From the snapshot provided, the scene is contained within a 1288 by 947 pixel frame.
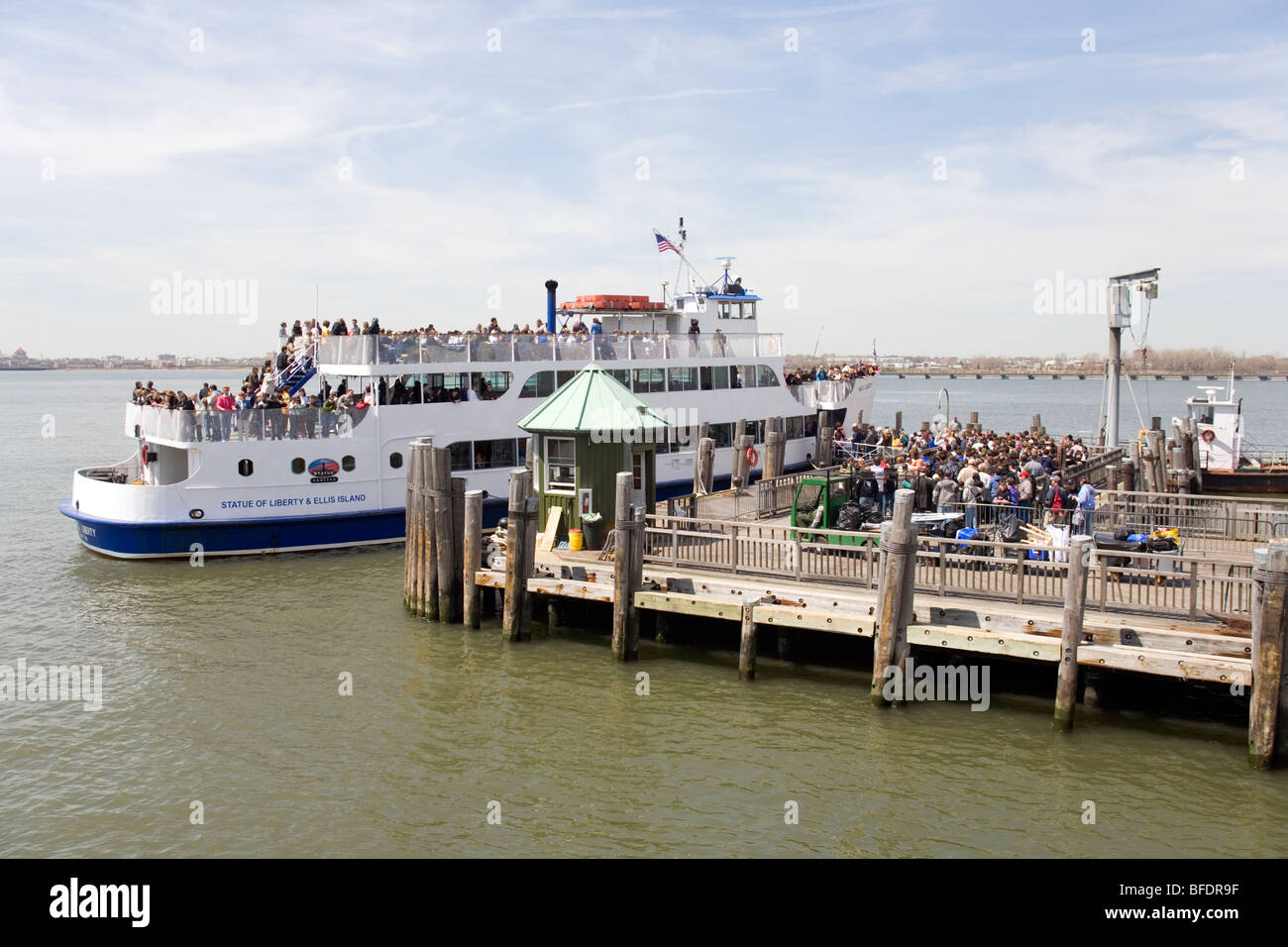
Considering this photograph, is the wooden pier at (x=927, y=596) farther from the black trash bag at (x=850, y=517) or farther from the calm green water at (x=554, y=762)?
the calm green water at (x=554, y=762)

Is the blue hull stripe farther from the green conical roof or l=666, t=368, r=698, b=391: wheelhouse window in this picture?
l=666, t=368, r=698, b=391: wheelhouse window

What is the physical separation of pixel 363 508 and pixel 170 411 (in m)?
5.35

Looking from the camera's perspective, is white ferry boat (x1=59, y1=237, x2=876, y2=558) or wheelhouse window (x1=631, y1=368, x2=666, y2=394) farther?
wheelhouse window (x1=631, y1=368, x2=666, y2=394)

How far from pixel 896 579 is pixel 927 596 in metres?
1.32

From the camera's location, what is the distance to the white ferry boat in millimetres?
25875

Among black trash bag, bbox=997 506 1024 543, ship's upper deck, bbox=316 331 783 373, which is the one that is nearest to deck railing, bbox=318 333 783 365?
ship's upper deck, bbox=316 331 783 373

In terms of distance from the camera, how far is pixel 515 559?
61.1ft

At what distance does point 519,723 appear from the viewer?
1534 centimetres

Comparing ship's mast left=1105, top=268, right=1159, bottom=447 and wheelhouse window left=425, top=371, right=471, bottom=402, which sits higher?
ship's mast left=1105, top=268, right=1159, bottom=447

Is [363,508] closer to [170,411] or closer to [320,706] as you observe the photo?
[170,411]

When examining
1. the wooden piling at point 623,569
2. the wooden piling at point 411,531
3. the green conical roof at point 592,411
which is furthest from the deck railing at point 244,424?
the wooden piling at point 623,569

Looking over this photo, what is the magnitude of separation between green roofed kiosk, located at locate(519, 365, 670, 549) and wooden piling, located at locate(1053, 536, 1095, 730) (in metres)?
8.60

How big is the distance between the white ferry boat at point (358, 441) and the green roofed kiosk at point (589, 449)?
8.57m
